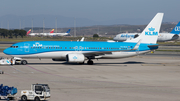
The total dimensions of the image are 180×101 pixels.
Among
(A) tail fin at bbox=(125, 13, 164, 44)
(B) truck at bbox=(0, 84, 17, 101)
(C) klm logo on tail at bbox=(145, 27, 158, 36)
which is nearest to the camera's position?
(B) truck at bbox=(0, 84, 17, 101)

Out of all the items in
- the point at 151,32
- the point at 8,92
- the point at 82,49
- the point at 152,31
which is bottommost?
the point at 8,92

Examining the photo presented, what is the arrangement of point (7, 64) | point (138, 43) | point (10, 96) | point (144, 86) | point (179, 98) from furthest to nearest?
point (138, 43) < point (7, 64) < point (144, 86) < point (179, 98) < point (10, 96)

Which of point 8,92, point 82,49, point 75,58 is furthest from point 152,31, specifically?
point 8,92

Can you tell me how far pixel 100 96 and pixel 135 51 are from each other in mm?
27198

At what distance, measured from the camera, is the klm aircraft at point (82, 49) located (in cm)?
4228

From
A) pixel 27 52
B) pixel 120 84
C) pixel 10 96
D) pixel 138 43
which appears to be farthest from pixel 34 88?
pixel 138 43

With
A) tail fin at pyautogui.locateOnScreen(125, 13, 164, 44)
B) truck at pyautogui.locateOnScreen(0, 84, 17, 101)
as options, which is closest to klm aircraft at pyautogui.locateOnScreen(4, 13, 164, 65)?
tail fin at pyautogui.locateOnScreen(125, 13, 164, 44)

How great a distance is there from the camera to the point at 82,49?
145 feet

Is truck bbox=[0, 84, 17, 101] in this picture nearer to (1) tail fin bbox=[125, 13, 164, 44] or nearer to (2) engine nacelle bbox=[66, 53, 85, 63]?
(2) engine nacelle bbox=[66, 53, 85, 63]

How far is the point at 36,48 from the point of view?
1673 inches

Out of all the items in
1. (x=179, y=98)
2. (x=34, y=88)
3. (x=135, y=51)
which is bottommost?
(x=179, y=98)

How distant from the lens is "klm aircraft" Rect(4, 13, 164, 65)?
42.3m

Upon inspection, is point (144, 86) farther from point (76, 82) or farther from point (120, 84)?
point (76, 82)

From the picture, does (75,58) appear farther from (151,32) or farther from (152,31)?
(152,31)
